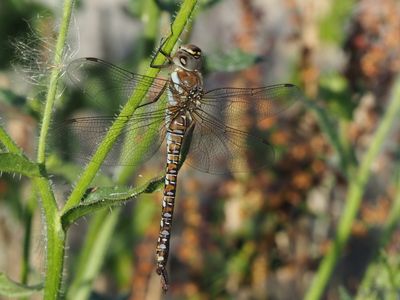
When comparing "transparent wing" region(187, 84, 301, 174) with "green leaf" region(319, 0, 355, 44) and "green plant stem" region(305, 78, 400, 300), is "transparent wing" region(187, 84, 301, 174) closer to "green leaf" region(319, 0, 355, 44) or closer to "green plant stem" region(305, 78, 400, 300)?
"green plant stem" region(305, 78, 400, 300)

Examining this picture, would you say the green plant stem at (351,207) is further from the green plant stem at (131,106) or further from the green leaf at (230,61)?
the green plant stem at (131,106)

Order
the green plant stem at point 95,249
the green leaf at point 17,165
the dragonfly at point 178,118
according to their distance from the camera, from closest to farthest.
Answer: the green leaf at point 17,165
the dragonfly at point 178,118
the green plant stem at point 95,249

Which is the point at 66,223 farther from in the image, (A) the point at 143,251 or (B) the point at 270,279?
(B) the point at 270,279

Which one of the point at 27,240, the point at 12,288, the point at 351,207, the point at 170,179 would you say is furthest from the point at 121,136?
the point at 351,207

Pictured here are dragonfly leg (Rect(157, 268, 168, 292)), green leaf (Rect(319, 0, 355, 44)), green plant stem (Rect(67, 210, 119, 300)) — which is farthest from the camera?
green leaf (Rect(319, 0, 355, 44))

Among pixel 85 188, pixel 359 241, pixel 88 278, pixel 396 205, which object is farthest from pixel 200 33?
pixel 85 188

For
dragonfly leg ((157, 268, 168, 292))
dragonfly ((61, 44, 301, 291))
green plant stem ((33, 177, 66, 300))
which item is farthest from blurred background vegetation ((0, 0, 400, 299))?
green plant stem ((33, 177, 66, 300))

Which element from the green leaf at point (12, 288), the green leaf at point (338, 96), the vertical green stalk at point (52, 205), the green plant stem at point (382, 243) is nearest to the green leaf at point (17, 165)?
the vertical green stalk at point (52, 205)
